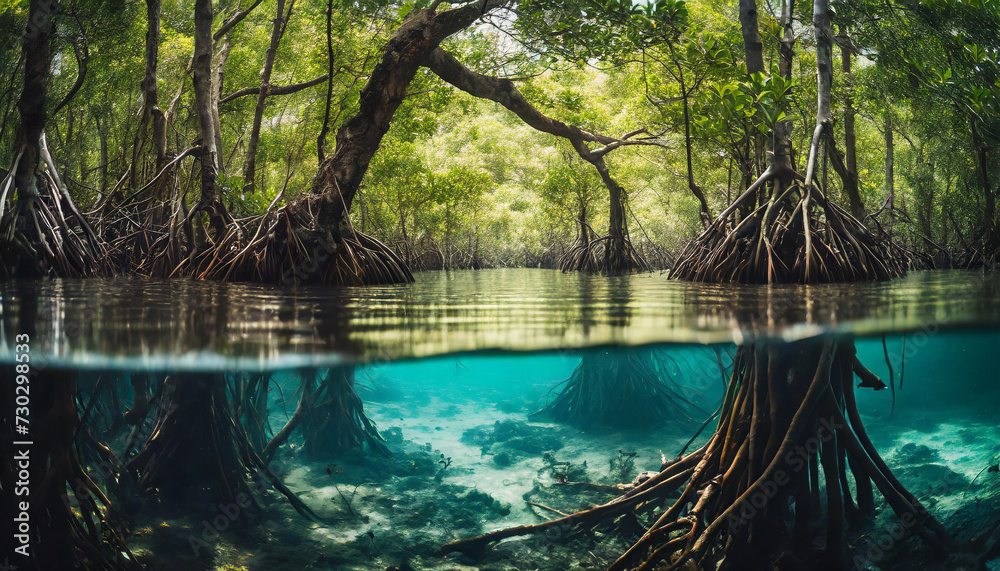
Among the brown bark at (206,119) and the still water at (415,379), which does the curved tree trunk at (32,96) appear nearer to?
the still water at (415,379)

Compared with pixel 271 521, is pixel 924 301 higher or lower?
higher

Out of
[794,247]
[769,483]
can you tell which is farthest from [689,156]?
[769,483]

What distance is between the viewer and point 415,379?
26.3 feet

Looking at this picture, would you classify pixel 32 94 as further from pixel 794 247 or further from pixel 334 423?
pixel 794 247

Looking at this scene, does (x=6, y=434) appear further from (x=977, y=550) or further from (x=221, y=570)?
(x=977, y=550)

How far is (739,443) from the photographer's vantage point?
3496 millimetres

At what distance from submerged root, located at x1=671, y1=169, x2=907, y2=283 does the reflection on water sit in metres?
1.79

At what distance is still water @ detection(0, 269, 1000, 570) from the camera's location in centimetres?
245

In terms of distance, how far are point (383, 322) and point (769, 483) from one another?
223 cm

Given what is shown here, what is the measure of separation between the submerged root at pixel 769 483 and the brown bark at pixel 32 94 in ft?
16.7

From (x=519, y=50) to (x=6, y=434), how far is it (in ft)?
34.2

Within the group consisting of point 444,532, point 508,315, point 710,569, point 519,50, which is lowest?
point 444,532

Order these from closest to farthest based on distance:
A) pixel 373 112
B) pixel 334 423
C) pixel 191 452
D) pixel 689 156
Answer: pixel 191 452
pixel 334 423
pixel 373 112
pixel 689 156

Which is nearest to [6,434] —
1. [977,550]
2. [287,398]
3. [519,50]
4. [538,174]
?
[287,398]
